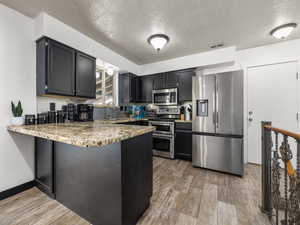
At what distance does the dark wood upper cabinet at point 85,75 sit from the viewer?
7.75 feet

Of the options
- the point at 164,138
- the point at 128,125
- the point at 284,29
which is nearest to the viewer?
the point at 128,125

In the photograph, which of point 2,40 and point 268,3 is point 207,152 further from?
point 2,40

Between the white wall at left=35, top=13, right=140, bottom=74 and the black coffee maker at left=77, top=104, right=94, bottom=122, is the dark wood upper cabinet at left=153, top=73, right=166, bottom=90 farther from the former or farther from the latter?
the black coffee maker at left=77, top=104, right=94, bottom=122

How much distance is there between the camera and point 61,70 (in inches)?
83.1

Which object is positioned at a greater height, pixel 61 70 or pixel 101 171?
pixel 61 70

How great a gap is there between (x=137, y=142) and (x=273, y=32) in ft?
10.3

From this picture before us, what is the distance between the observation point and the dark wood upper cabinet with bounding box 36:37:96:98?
194cm

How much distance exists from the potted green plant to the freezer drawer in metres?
2.98

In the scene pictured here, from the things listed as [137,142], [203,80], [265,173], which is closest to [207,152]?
[265,173]

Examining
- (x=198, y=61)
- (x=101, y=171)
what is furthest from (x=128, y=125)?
(x=198, y=61)

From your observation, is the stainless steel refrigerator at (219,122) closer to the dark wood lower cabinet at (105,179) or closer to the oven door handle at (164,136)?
the oven door handle at (164,136)

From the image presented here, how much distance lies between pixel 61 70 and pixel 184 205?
8.80ft

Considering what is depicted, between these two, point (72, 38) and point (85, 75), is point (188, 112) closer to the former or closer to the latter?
point (85, 75)

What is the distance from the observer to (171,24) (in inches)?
86.0
